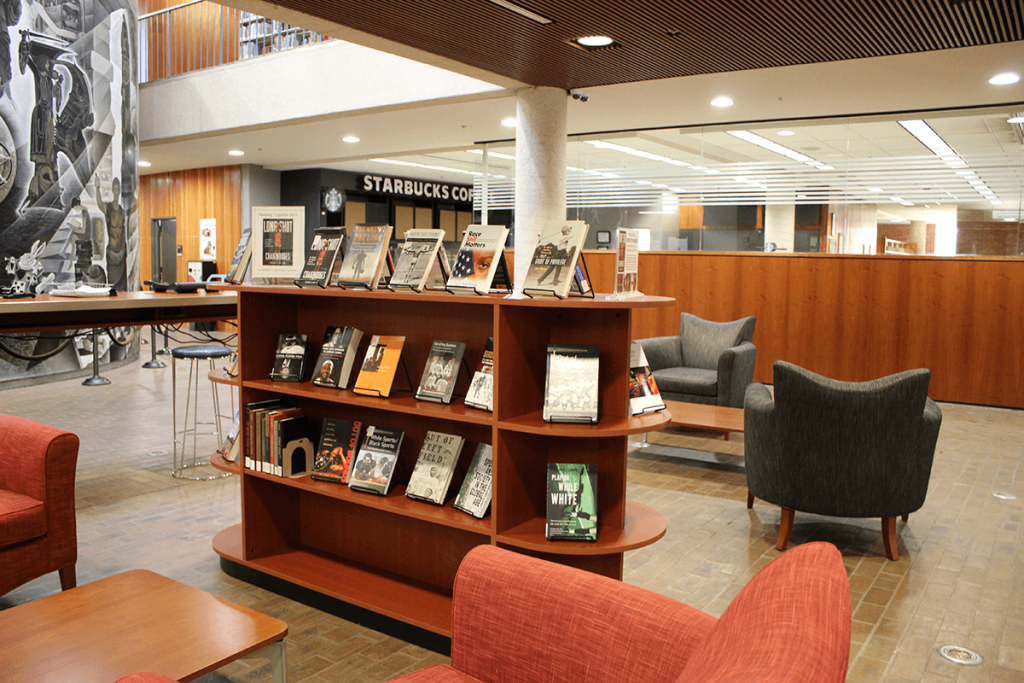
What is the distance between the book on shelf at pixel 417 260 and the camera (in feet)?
10.5

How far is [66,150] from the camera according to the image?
8.75 metres

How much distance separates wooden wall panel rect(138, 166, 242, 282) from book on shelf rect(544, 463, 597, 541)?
43.0ft

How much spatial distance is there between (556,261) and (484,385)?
1.85ft

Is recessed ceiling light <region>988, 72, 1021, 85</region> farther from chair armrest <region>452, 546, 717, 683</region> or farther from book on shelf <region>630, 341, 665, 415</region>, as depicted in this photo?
chair armrest <region>452, 546, 717, 683</region>

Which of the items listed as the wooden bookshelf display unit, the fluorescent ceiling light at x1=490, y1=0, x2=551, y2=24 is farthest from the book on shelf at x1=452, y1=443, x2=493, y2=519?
the fluorescent ceiling light at x1=490, y1=0, x2=551, y2=24

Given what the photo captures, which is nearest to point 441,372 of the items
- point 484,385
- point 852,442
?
point 484,385

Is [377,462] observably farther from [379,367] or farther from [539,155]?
[539,155]

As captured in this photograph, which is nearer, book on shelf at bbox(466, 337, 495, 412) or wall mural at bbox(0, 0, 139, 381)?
book on shelf at bbox(466, 337, 495, 412)

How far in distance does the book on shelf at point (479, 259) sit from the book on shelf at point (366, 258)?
0.39 meters

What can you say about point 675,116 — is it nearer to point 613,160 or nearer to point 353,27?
point 613,160

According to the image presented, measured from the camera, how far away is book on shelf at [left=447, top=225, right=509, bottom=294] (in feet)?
10.0

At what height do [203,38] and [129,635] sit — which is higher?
[203,38]

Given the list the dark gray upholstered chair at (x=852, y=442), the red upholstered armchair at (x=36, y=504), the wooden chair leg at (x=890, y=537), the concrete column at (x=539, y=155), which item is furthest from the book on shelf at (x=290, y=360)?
the concrete column at (x=539, y=155)

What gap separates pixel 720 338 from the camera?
24.0ft
